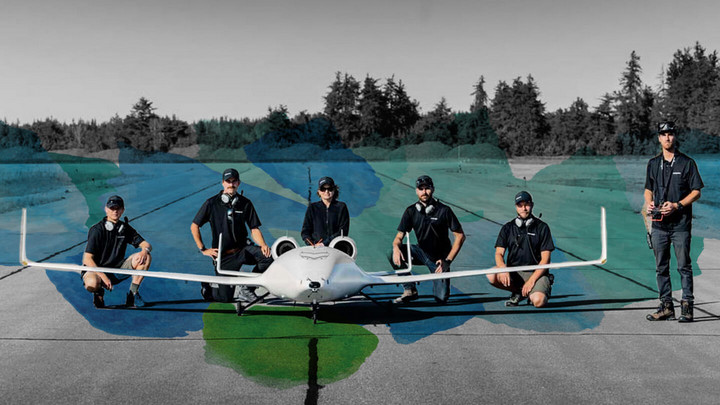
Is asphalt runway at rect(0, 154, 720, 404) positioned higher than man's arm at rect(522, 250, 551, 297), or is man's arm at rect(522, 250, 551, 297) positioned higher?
man's arm at rect(522, 250, 551, 297)

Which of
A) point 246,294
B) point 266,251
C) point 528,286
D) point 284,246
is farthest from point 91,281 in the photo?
point 528,286

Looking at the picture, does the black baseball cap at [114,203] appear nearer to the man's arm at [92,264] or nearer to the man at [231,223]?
the man's arm at [92,264]

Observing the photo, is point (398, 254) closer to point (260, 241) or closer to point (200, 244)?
point (260, 241)

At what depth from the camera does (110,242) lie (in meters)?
9.81

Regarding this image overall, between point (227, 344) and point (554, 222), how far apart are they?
1737 centimetres

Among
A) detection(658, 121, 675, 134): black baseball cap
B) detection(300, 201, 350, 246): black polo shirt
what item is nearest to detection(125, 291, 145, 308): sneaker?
detection(300, 201, 350, 246): black polo shirt

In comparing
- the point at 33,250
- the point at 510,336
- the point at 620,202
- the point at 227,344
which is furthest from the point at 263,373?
the point at 620,202

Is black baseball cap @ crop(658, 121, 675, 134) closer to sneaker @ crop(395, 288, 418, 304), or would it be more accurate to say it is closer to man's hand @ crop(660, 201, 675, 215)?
man's hand @ crop(660, 201, 675, 215)

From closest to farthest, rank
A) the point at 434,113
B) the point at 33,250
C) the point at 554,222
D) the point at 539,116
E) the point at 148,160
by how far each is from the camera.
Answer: the point at 33,250, the point at 554,222, the point at 148,160, the point at 539,116, the point at 434,113

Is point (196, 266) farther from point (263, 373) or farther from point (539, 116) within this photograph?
point (539, 116)

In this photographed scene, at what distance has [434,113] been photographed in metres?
149

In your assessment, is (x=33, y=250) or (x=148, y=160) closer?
(x=33, y=250)

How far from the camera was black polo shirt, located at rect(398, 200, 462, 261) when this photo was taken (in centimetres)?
1052

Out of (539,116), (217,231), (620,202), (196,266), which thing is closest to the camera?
(217,231)
